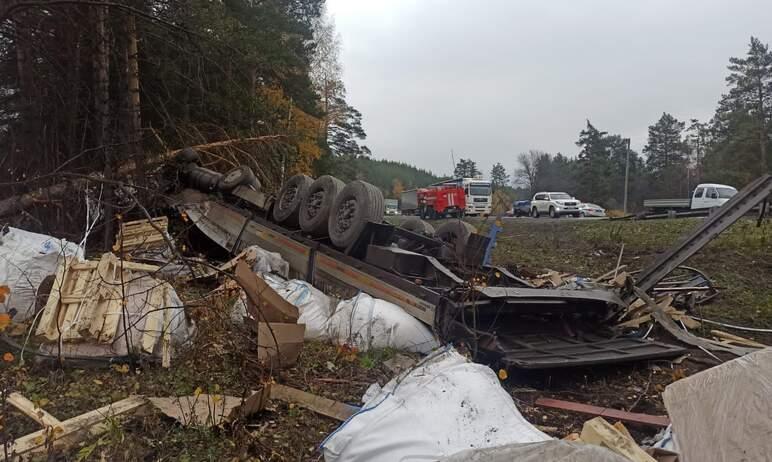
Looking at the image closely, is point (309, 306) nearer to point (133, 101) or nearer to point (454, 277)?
point (454, 277)

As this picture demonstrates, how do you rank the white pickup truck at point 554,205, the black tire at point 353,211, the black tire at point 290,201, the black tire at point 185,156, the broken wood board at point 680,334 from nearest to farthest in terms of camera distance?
the broken wood board at point 680,334
the black tire at point 353,211
the black tire at point 290,201
the black tire at point 185,156
the white pickup truck at point 554,205

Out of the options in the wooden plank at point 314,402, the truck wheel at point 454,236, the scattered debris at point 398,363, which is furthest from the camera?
the truck wheel at point 454,236

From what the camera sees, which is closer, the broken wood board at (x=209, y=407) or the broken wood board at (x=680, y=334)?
the broken wood board at (x=209, y=407)

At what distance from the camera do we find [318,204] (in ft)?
19.5

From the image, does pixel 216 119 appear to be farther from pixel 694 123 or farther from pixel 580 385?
pixel 694 123

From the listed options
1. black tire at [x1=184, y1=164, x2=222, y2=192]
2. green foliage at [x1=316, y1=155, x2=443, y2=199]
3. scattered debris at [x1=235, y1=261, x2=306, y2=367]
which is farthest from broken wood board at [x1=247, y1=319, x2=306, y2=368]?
green foliage at [x1=316, y1=155, x2=443, y2=199]

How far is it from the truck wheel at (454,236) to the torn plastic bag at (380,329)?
1180 millimetres

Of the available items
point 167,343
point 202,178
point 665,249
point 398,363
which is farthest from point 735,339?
point 202,178

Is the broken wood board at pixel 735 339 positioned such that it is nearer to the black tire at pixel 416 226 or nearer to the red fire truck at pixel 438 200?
the black tire at pixel 416 226

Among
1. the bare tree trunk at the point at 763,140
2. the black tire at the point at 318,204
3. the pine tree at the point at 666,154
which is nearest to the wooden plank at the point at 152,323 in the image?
the black tire at the point at 318,204

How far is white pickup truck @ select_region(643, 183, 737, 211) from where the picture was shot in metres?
19.9

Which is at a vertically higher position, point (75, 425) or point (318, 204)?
point (318, 204)

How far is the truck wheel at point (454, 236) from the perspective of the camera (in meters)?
5.34

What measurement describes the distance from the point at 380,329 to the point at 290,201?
2.80 m
